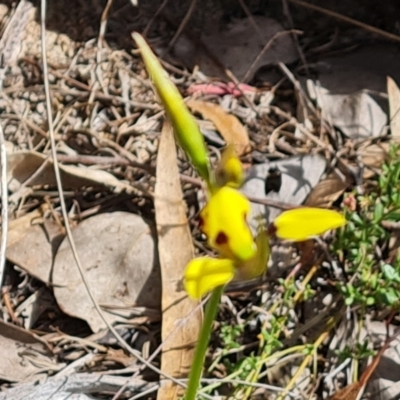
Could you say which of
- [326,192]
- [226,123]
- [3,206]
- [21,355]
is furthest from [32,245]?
[326,192]

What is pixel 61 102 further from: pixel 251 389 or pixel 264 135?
pixel 251 389

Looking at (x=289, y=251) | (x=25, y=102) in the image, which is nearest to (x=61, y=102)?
(x=25, y=102)

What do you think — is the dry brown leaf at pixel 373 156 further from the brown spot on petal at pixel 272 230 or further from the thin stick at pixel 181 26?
the brown spot on petal at pixel 272 230

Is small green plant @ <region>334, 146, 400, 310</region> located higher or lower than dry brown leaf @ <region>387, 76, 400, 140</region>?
lower

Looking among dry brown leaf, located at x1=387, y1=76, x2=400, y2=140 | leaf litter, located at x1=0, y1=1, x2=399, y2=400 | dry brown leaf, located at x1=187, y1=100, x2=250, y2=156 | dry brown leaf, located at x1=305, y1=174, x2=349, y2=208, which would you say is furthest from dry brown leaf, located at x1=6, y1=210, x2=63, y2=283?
dry brown leaf, located at x1=387, y1=76, x2=400, y2=140

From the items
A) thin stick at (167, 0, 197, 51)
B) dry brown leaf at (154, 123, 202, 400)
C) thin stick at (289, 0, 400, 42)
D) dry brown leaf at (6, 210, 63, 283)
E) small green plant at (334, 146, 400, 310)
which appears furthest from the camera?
thin stick at (167, 0, 197, 51)

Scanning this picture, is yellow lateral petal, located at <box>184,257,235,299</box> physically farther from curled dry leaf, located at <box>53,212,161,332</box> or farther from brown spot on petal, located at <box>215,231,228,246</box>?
curled dry leaf, located at <box>53,212,161,332</box>

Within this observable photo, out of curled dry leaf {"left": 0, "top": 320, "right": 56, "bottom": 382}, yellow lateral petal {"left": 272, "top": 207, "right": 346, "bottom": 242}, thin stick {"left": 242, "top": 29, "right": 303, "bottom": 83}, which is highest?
yellow lateral petal {"left": 272, "top": 207, "right": 346, "bottom": 242}
